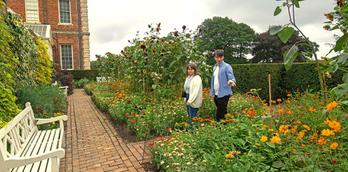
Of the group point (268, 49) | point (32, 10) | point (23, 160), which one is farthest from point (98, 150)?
point (268, 49)

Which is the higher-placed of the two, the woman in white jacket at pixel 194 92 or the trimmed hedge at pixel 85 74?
the trimmed hedge at pixel 85 74

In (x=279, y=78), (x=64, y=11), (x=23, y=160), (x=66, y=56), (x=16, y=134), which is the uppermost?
(x=64, y=11)

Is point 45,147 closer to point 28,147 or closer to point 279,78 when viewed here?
point 28,147

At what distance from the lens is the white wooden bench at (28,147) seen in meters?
2.83

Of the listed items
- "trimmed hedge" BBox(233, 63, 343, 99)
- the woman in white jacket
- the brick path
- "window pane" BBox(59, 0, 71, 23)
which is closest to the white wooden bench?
the brick path

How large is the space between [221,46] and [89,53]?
27.8 metres

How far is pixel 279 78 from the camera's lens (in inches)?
426

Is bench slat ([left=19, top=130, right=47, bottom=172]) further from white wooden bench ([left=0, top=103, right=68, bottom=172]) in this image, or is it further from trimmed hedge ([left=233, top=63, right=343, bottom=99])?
trimmed hedge ([left=233, top=63, right=343, bottom=99])

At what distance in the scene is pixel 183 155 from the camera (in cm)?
351

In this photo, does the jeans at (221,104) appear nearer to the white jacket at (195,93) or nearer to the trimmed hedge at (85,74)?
the white jacket at (195,93)

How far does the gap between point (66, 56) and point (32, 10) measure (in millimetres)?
4981

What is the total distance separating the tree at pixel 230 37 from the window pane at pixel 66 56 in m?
26.8

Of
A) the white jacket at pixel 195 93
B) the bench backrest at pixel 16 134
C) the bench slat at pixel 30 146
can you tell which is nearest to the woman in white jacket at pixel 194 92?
the white jacket at pixel 195 93

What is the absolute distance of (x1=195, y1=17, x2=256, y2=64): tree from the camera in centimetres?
4791
